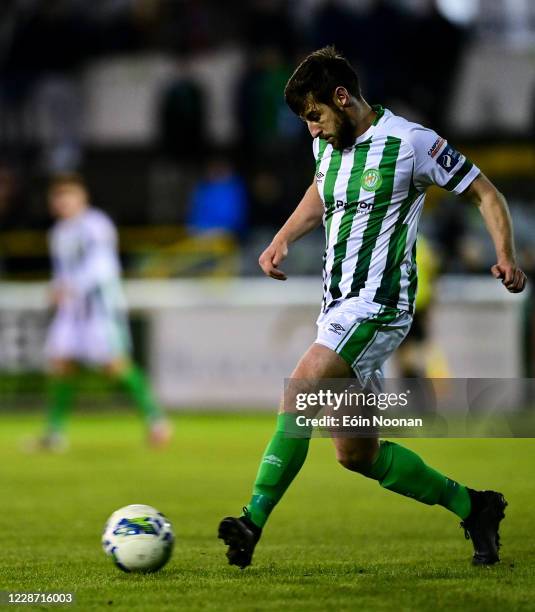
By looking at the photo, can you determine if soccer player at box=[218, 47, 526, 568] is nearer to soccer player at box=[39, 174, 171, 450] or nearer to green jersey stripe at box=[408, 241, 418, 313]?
green jersey stripe at box=[408, 241, 418, 313]

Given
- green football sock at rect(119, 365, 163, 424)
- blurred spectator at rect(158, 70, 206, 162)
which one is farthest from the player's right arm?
blurred spectator at rect(158, 70, 206, 162)

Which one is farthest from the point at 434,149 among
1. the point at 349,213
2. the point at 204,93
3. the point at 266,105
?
the point at 204,93

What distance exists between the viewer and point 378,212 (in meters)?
5.36

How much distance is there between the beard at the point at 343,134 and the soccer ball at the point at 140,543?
5.14ft

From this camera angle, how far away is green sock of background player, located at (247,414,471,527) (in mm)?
5227

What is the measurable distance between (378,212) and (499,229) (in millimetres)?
474

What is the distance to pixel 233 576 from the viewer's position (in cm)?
511

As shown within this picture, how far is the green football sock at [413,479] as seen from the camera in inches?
212

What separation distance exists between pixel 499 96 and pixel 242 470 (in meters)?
9.53

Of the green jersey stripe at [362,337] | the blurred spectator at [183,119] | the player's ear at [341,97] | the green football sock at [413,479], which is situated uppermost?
the blurred spectator at [183,119]

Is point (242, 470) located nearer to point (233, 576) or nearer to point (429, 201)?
point (233, 576)

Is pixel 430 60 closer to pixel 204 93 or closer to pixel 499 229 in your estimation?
pixel 204 93

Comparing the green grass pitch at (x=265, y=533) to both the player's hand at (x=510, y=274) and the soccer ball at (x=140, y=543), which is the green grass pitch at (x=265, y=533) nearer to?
the soccer ball at (x=140, y=543)

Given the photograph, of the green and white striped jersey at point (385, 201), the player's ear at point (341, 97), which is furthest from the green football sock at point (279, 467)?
the player's ear at point (341, 97)
